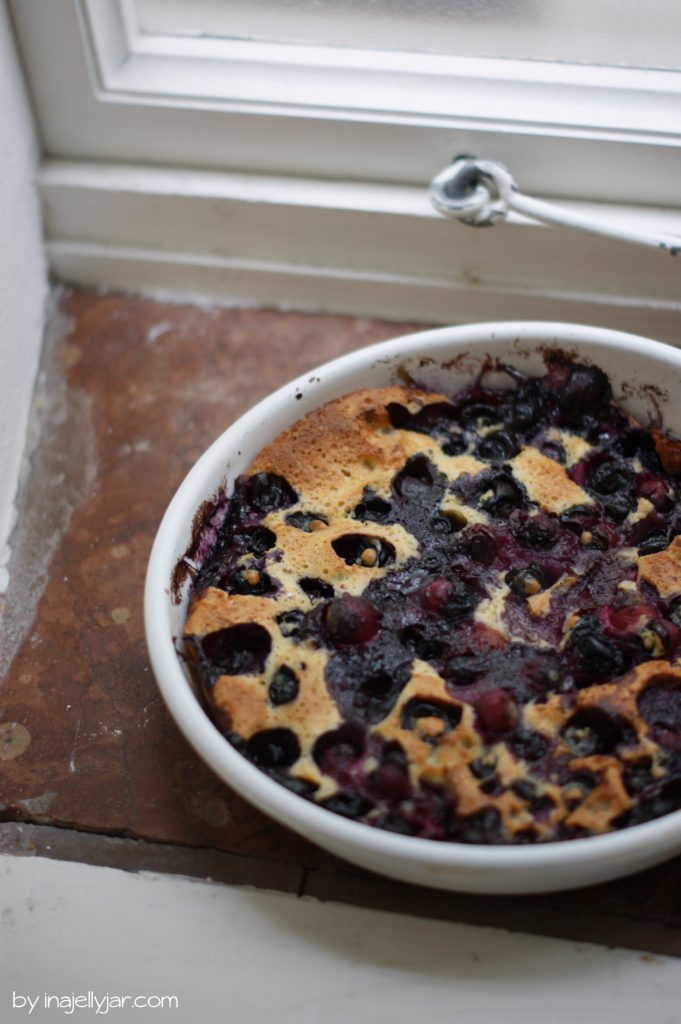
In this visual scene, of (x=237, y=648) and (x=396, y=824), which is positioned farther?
(x=237, y=648)

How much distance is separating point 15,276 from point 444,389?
0.49 meters

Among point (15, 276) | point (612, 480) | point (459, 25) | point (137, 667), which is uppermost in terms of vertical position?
point (459, 25)

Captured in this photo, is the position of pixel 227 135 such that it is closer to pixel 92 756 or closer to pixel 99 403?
pixel 99 403

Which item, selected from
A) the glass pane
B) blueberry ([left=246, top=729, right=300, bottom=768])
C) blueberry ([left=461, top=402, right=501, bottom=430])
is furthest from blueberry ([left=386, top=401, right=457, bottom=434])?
the glass pane

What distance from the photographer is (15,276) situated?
114 centimetres

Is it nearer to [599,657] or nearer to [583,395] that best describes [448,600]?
[599,657]

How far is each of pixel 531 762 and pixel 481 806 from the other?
0.18 feet

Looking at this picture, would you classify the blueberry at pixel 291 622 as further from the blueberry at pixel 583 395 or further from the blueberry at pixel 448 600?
the blueberry at pixel 583 395

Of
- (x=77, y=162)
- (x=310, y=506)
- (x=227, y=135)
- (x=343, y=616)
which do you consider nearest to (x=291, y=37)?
(x=227, y=135)

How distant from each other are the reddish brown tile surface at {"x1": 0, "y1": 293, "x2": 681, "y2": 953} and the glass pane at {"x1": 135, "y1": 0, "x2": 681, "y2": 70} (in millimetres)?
315

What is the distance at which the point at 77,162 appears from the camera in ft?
4.06

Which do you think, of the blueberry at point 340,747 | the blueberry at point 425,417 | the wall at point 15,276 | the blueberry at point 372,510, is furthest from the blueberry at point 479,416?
the wall at point 15,276

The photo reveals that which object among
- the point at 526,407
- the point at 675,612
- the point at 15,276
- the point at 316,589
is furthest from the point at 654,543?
the point at 15,276

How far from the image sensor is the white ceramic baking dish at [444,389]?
70cm
